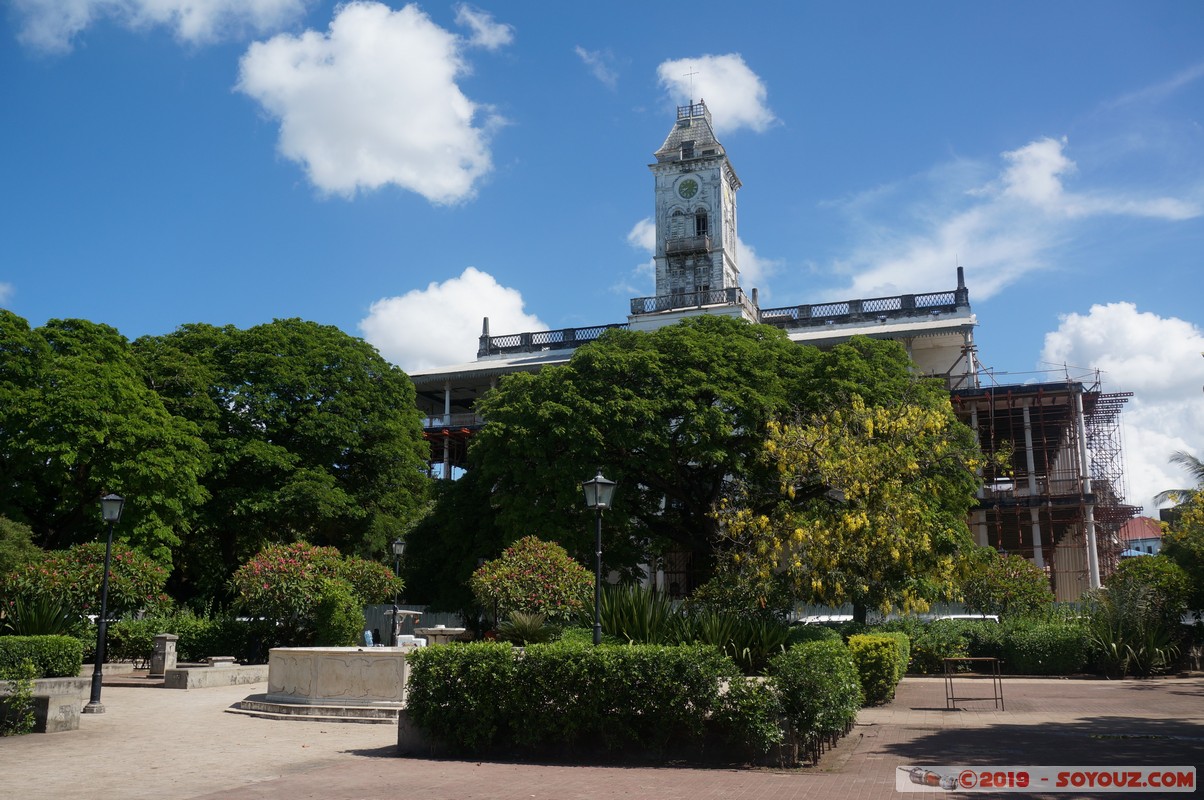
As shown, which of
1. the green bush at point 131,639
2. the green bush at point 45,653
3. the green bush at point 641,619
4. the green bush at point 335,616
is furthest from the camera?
the green bush at point 131,639

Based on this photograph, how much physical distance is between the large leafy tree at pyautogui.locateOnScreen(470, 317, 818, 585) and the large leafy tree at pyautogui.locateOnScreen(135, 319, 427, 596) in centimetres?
582

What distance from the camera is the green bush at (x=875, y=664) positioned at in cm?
1789

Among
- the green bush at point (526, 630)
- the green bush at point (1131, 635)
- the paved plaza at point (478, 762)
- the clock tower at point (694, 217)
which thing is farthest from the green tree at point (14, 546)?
the clock tower at point (694, 217)

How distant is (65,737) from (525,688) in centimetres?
724

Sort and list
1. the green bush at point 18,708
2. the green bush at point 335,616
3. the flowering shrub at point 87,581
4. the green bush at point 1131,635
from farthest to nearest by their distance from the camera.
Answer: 1. the green bush at point 1131,635
2. the green bush at point 335,616
3. the flowering shrub at point 87,581
4. the green bush at point 18,708

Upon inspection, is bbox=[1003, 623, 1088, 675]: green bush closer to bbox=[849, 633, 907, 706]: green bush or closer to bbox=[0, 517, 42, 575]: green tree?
bbox=[849, 633, 907, 706]: green bush

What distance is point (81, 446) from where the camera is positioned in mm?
28219

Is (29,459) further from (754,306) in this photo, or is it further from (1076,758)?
(754,306)

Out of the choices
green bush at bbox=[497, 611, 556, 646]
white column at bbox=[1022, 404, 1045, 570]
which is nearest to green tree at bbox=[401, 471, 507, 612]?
green bush at bbox=[497, 611, 556, 646]

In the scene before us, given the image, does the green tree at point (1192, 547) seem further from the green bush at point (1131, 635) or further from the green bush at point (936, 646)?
the green bush at point (936, 646)

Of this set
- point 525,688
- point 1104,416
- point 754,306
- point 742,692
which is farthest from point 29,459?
point 1104,416

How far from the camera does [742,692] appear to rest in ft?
36.4

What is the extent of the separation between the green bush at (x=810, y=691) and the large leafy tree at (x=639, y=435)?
17188mm

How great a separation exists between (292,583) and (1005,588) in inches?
835
